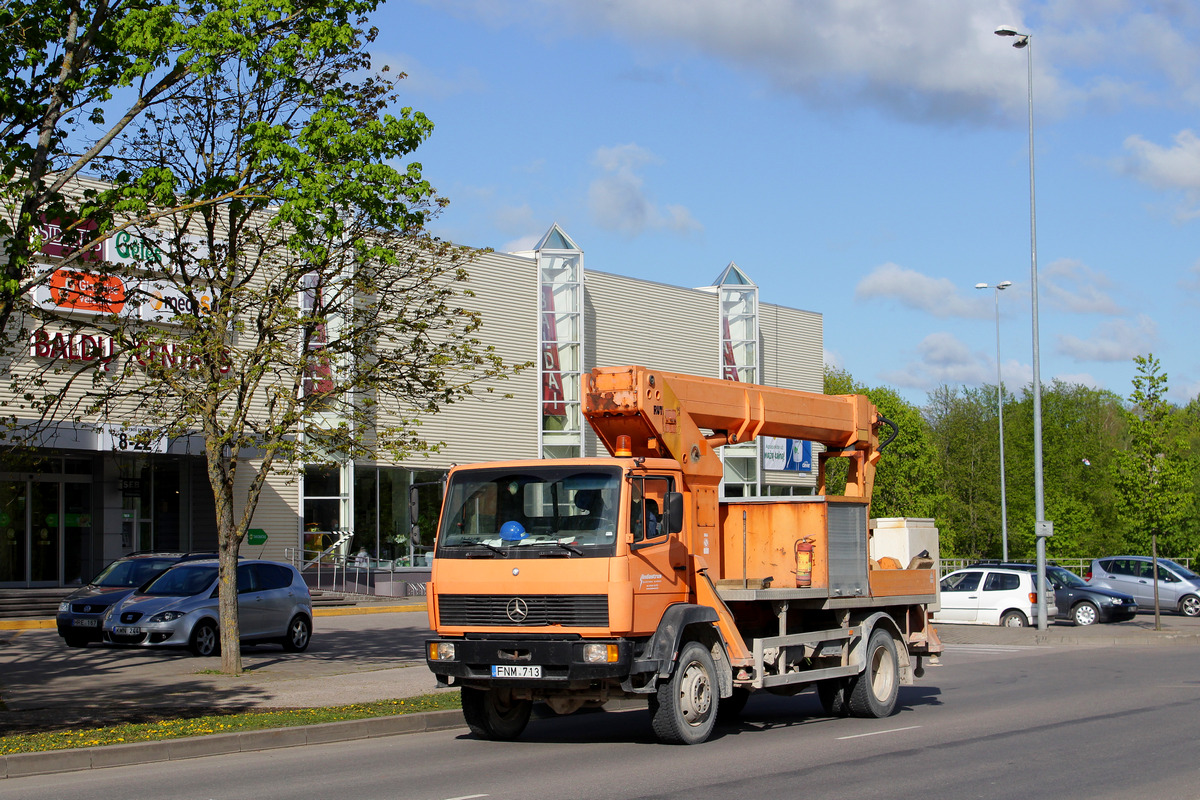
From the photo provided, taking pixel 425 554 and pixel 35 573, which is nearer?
pixel 35 573

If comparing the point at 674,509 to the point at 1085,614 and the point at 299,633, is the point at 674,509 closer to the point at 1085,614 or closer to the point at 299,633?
the point at 299,633

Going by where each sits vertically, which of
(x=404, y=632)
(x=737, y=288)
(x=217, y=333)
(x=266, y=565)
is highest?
(x=737, y=288)

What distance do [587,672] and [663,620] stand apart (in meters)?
0.92

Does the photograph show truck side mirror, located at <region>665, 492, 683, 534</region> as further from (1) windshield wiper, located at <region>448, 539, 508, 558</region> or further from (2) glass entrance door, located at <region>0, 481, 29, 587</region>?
(2) glass entrance door, located at <region>0, 481, 29, 587</region>

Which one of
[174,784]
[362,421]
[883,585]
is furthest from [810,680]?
[362,421]

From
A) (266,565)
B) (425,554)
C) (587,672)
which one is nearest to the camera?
(587,672)

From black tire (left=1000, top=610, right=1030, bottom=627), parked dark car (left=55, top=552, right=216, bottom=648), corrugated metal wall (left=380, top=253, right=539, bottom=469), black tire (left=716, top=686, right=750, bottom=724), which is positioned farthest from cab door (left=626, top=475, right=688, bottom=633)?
corrugated metal wall (left=380, top=253, right=539, bottom=469)

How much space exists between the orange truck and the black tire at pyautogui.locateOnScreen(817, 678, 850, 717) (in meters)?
0.02

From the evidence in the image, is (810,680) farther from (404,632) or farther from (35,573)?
(35,573)

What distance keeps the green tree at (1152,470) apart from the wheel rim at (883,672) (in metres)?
17.1

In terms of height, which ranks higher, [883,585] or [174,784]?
[883,585]

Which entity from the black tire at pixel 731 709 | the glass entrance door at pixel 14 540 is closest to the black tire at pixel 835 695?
the black tire at pixel 731 709

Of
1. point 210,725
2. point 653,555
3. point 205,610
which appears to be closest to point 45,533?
point 205,610

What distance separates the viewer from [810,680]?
504 inches
